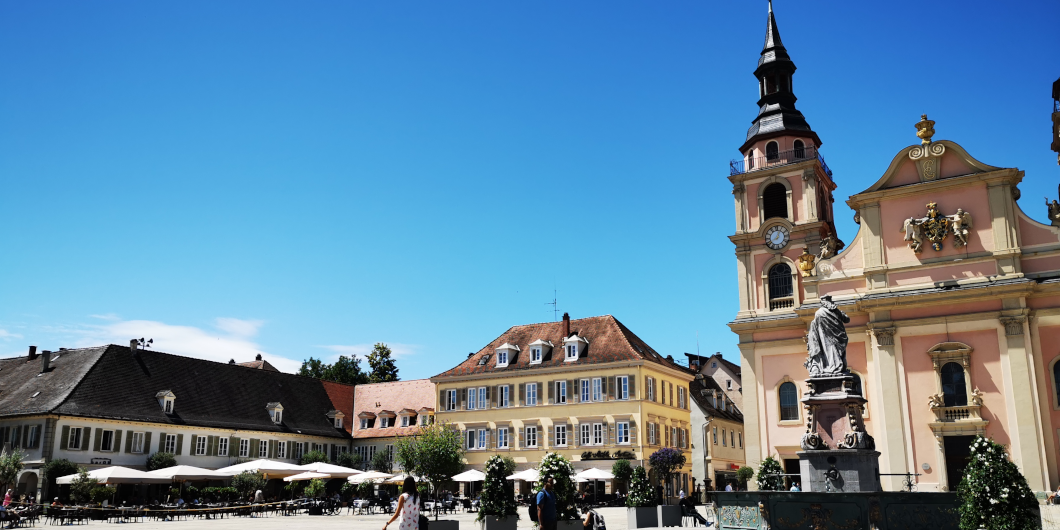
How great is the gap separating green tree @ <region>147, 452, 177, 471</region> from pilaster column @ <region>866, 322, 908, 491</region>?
35.4 metres

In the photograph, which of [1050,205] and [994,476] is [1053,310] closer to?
[1050,205]

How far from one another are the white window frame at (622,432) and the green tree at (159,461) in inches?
962

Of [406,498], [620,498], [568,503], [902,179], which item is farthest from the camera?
[620,498]

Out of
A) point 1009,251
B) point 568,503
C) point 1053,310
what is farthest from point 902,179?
point 568,503

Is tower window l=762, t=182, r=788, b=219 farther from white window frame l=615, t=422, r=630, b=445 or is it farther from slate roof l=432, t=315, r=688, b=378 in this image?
white window frame l=615, t=422, r=630, b=445

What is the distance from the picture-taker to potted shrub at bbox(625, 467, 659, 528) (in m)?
26.4

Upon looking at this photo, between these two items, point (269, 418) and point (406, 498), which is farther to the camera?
point (269, 418)

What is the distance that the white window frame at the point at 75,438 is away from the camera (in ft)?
140

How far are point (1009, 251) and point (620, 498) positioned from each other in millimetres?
21448

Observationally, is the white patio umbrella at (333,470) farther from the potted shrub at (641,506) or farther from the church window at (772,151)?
the church window at (772,151)

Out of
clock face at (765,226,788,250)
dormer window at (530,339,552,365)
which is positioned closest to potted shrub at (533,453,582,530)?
clock face at (765,226,788,250)

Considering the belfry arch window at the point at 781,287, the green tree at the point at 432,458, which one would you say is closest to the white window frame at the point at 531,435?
the green tree at the point at 432,458

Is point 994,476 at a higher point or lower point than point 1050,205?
lower

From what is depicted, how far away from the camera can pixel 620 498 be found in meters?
43.8
